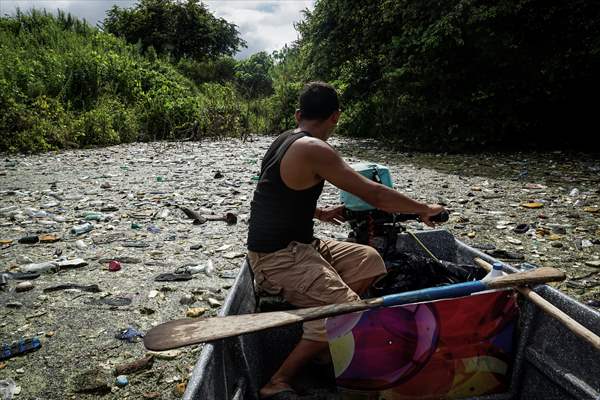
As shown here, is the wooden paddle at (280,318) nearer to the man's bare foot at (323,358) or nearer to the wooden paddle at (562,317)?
the wooden paddle at (562,317)

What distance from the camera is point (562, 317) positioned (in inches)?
73.4

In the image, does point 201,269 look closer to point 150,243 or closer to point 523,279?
point 150,243

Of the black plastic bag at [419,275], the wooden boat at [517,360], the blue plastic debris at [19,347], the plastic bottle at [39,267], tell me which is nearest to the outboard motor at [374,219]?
the black plastic bag at [419,275]

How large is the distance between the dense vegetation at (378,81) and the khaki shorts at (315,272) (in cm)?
863

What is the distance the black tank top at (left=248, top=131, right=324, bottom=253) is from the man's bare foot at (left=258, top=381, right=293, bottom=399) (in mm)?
736

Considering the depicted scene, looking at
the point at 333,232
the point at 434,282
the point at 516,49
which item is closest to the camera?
the point at 434,282

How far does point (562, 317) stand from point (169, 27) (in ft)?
107

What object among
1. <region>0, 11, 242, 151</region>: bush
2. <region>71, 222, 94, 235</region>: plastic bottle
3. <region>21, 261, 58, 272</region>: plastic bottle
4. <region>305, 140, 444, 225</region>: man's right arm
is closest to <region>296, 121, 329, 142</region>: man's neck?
<region>305, 140, 444, 225</region>: man's right arm

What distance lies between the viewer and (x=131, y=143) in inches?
598

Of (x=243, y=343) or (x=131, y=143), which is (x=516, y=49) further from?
(x=131, y=143)

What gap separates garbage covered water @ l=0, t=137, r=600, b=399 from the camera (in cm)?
288

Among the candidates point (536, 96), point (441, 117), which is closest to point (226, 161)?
point (441, 117)

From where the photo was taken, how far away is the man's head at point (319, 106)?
2600mm

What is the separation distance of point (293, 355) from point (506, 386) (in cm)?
114
